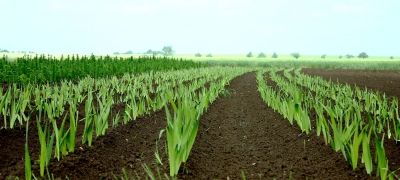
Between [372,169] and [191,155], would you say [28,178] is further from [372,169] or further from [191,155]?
[372,169]

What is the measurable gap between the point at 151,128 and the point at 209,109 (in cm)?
222

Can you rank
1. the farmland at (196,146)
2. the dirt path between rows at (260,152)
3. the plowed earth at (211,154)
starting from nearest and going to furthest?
1. the farmland at (196,146)
2. the plowed earth at (211,154)
3. the dirt path between rows at (260,152)

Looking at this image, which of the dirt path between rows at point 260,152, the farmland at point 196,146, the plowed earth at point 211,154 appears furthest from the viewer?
the dirt path between rows at point 260,152

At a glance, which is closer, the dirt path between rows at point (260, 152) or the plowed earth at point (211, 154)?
the plowed earth at point (211, 154)

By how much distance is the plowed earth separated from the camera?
3131 millimetres

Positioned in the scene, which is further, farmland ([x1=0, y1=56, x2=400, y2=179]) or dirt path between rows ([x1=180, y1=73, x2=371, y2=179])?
dirt path between rows ([x1=180, y1=73, x2=371, y2=179])

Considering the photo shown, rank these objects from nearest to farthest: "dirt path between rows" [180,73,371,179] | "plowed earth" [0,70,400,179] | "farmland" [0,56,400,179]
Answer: "farmland" [0,56,400,179] < "plowed earth" [0,70,400,179] < "dirt path between rows" [180,73,371,179]

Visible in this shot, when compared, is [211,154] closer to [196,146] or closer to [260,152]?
[196,146]

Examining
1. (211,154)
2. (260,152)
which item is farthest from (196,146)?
(260,152)

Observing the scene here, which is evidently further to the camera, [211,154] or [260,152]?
[260,152]

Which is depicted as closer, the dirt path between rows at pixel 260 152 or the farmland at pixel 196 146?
the farmland at pixel 196 146

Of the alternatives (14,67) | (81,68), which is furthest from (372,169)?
(81,68)

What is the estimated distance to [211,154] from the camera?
4020mm

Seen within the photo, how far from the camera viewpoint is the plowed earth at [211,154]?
3131 mm
